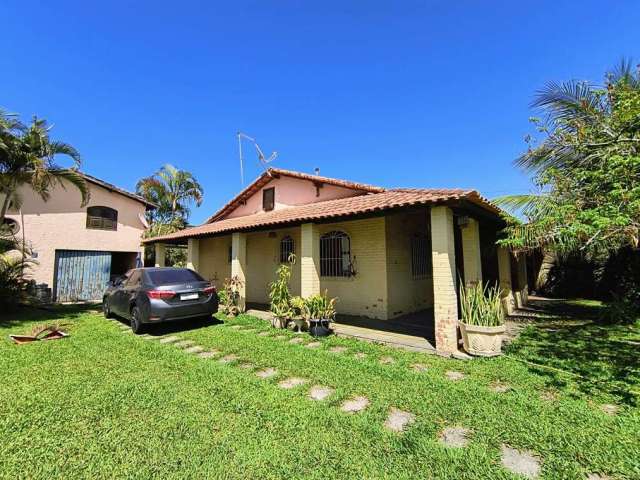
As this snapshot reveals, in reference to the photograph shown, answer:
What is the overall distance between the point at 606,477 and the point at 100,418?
4.75 m

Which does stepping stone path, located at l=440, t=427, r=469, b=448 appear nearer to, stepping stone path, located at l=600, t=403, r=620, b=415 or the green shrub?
stepping stone path, located at l=600, t=403, r=620, b=415

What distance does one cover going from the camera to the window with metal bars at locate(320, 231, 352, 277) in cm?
980

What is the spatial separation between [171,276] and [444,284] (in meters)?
6.83

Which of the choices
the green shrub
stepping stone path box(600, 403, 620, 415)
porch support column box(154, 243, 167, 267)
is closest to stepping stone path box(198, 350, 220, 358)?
the green shrub

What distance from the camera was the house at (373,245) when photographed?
5.90 meters

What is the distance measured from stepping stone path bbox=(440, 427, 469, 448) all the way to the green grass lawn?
6 cm

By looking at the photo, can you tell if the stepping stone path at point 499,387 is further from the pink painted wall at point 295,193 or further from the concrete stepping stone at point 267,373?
the pink painted wall at point 295,193

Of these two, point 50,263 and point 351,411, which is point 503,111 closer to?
point 351,411

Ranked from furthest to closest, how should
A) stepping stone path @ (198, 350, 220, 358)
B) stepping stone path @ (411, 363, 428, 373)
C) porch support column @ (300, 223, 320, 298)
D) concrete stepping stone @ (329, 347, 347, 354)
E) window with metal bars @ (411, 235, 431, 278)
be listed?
window with metal bars @ (411, 235, 431, 278) < porch support column @ (300, 223, 320, 298) < concrete stepping stone @ (329, 347, 347, 354) < stepping stone path @ (198, 350, 220, 358) < stepping stone path @ (411, 363, 428, 373)

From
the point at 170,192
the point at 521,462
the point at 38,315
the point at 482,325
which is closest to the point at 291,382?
the point at 521,462

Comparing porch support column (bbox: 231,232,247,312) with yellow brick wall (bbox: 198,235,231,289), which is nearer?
porch support column (bbox: 231,232,247,312)

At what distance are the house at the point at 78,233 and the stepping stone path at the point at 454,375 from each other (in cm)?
1598

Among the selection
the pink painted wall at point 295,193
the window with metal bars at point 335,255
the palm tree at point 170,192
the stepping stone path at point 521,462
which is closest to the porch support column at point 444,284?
the stepping stone path at point 521,462

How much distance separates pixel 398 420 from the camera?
10.5 feet
